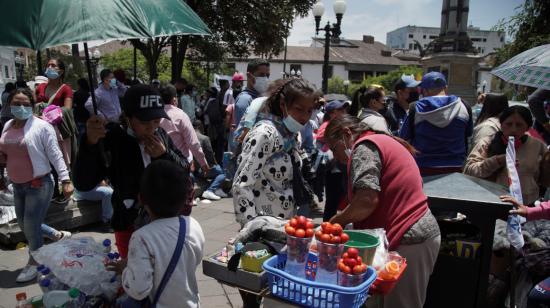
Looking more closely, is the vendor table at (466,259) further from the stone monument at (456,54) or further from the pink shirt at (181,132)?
the stone monument at (456,54)

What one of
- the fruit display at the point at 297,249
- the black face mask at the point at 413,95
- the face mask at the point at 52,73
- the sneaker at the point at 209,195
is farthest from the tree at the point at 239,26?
the fruit display at the point at 297,249

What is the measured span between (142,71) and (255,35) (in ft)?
77.4

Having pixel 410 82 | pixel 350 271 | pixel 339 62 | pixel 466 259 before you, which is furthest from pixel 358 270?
pixel 339 62

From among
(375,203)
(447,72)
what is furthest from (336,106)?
(447,72)

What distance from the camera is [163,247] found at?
1959 millimetres

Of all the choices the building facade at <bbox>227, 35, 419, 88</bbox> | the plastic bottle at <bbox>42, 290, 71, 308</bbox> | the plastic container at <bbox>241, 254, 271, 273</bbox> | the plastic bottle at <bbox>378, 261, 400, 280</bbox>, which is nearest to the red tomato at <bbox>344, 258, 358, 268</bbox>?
the plastic bottle at <bbox>378, 261, 400, 280</bbox>

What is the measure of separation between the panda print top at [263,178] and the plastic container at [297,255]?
2.41ft

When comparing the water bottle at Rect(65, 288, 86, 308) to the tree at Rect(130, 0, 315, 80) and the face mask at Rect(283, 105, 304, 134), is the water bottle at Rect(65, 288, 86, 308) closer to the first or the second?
the face mask at Rect(283, 105, 304, 134)

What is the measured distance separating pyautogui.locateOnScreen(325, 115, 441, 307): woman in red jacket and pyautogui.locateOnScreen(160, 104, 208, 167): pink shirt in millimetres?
3293

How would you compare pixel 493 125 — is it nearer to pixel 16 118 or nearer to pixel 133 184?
pixel 133 184

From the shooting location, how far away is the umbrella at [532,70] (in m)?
4.26

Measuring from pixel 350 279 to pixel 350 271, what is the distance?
3 centimetres

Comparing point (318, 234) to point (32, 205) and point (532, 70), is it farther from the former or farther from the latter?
point (532, 70)

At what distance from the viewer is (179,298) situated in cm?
204
